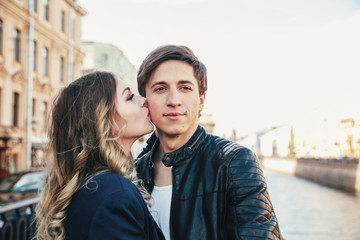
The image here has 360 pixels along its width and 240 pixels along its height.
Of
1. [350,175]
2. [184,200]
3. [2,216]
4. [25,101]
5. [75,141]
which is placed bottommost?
[350,175]

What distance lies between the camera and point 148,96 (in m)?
2.19

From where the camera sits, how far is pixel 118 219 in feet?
4.57

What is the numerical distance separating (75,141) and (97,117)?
15 centimetres

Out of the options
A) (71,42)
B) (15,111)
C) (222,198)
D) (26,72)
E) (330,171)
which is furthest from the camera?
(330,171)

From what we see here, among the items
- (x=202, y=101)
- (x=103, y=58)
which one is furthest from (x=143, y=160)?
(x=103, y=58)

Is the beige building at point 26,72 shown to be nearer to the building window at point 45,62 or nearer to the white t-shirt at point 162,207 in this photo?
the building window at point 45,62

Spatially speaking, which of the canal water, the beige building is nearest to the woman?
the canal water

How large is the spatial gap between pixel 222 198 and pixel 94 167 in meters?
0.62

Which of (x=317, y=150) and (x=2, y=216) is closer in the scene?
(x=2, y=216)

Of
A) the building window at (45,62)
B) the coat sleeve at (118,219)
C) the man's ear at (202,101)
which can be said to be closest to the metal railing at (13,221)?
the man's ear at (202,101)

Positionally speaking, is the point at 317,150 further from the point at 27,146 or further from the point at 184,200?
the point at 184,200

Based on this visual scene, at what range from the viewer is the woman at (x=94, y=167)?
4.64 feet

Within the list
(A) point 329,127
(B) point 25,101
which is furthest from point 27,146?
(A) point 329,127

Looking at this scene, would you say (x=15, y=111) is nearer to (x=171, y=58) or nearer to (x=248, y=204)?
(x=171, y=58)
